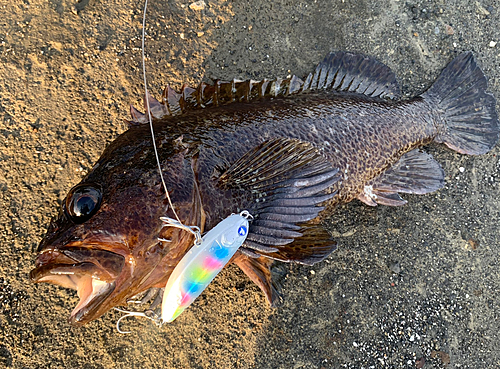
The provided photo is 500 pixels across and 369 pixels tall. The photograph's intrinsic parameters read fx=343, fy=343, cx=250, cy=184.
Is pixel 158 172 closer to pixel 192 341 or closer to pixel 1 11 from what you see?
pixel 192 341

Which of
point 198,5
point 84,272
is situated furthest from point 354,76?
point 84,272

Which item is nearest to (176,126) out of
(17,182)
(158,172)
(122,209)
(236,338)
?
(158,172)

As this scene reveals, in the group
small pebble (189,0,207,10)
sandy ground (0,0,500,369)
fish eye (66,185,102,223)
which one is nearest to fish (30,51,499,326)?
fish eye (66,185,102,223)

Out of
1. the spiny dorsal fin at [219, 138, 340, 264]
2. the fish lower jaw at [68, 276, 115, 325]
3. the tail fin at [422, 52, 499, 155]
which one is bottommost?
the fish lower jaw at [68, 276, 115, 325]

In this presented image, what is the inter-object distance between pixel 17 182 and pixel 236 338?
2.31 metres

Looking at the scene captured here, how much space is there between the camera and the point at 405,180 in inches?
120

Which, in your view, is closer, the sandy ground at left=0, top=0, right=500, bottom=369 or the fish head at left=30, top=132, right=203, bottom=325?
the fish head at left=30, top=132, right=203, bottom=325

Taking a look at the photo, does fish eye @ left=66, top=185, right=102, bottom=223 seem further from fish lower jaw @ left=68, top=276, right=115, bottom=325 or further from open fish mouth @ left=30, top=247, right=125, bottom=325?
fish lower jaw @ left=68, top=276, right=115, bottom=325

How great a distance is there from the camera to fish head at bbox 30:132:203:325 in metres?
1.80

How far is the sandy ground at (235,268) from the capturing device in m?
2.87

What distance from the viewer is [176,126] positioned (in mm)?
2369

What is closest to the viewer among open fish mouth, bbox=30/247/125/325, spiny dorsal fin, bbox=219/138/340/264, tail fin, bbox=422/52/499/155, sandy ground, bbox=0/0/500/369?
open fish mouth, bbox=30/247/125/325

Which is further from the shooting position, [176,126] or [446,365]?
[446,365]

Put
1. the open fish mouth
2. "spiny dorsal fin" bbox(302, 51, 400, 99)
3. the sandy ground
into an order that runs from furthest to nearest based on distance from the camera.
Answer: "spiny dorsal fin" bbox(302, 51, 400, 99) → the sandy ground → the open fish mouth
